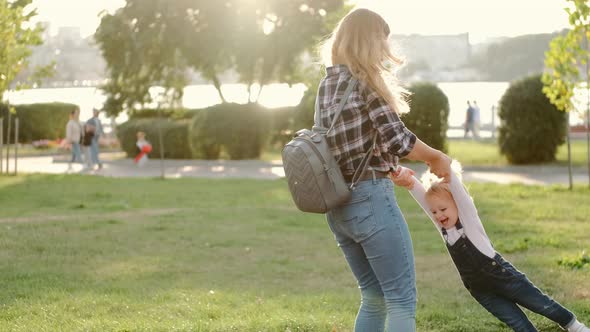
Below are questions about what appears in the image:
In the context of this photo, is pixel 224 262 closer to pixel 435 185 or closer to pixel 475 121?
pixel 435 185

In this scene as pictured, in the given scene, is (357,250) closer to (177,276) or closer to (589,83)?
(177,276)

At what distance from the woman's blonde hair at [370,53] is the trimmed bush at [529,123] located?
19.9 m

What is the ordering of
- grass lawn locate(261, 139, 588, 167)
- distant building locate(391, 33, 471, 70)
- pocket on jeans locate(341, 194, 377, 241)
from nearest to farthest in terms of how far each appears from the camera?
1. pocket on jeans locate(341, 194, 377, 241)
2. grass lawn locate(261, 139, 588, 167)
3. distant building locate(391, 33, 471, 70)

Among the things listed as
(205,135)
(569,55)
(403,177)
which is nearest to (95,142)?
(205,135)

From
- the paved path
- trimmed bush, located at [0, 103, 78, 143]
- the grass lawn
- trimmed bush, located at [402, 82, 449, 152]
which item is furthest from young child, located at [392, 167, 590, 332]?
trimmed bush, located at [0, 103, 78, 143]

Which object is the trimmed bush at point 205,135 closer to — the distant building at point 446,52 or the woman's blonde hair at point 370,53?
the woman's blonde hair at point 370,53

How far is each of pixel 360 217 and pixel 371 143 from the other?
0.33 m

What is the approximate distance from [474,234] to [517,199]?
999 cm

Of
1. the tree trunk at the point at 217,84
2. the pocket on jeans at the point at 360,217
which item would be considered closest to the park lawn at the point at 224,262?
the pocket on jeans at the point at 360,217

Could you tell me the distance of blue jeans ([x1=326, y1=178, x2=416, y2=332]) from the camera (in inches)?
163

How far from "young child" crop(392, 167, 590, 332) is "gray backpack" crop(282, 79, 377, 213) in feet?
2.85

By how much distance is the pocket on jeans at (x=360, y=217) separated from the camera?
414 centimetres

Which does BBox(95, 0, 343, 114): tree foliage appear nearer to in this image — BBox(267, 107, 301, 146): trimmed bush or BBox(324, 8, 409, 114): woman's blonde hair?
BBox(267, 107, 301, 146): trimmed bush

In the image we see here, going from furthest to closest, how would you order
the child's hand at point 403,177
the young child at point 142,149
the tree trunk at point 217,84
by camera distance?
the tree trunk at point 217,84, the young child at point 142,149, the child's hand at point 403,177
